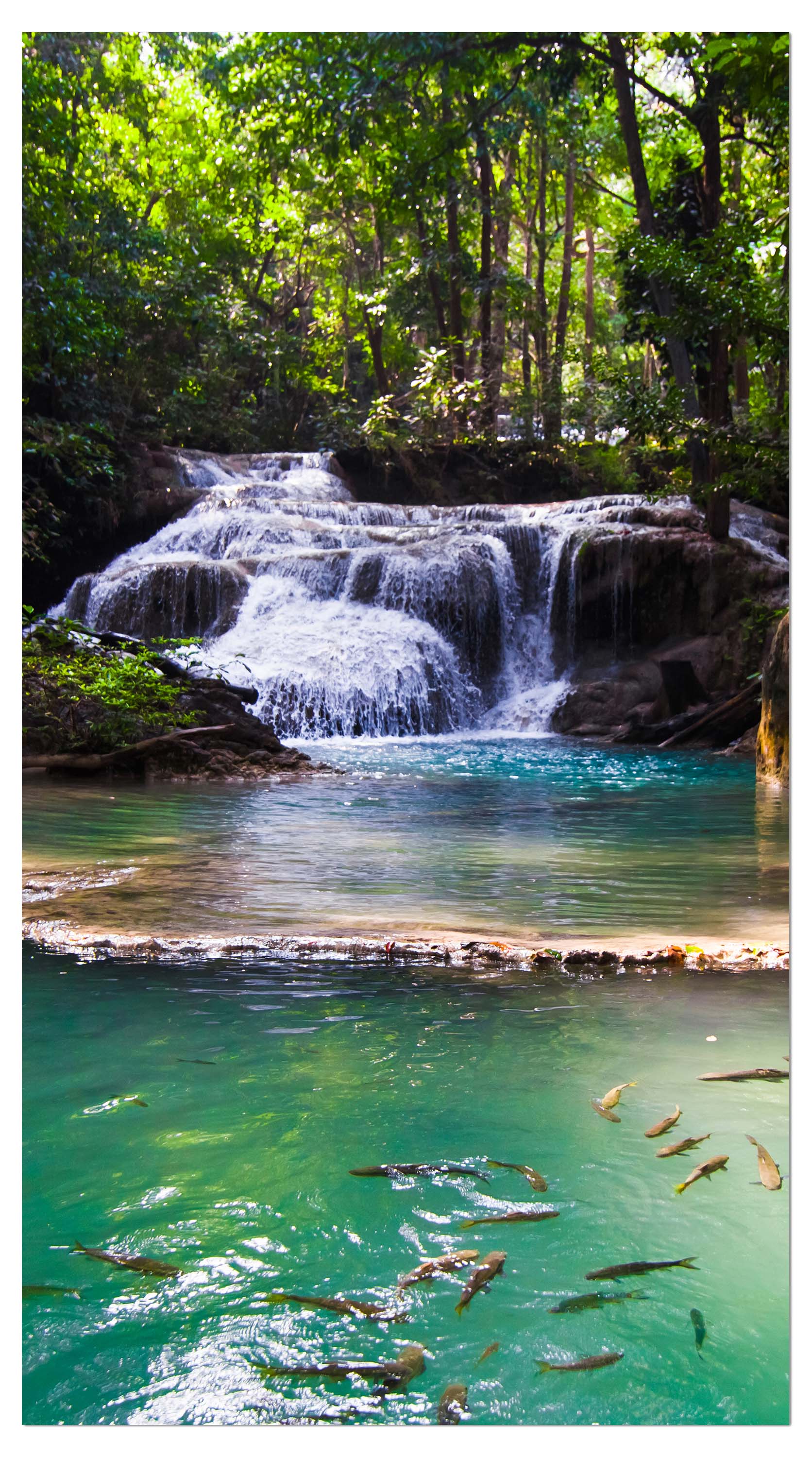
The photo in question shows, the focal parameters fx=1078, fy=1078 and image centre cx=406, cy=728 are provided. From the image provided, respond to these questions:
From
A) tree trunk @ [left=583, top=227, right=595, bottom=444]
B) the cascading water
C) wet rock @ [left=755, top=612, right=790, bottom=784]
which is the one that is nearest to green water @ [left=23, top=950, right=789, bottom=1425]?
wet rock @ [left=755, top=612, right=790, bottom=784]

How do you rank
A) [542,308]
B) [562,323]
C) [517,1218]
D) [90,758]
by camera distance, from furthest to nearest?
[562,323]
[542,308]
[90,758]
[517,1218]

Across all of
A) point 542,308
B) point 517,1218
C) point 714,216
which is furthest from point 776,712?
point 542,308

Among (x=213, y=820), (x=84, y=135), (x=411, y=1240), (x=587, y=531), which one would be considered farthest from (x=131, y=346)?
(x=411, y=1240)

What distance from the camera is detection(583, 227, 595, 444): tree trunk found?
1183cm

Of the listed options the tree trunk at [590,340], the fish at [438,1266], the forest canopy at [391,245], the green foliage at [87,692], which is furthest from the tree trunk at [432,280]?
the fish at [438,1266]

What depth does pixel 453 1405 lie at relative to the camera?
1039mm

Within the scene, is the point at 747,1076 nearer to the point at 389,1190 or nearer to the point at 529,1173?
Result: the point at 529,1173

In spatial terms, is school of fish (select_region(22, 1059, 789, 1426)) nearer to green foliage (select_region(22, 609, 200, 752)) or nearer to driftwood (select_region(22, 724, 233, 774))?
driftwood (select_region(22, 724, 233, 774))

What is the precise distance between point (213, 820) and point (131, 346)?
8234mm

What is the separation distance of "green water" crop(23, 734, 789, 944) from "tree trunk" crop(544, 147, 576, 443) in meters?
7.08

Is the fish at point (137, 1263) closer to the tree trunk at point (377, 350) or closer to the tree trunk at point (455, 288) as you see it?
the tree trunk at point (455, 288)

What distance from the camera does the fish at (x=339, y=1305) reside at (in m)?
1.13

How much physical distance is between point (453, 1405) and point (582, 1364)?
0.14 metres

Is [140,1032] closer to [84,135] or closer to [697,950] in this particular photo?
[697,950]
